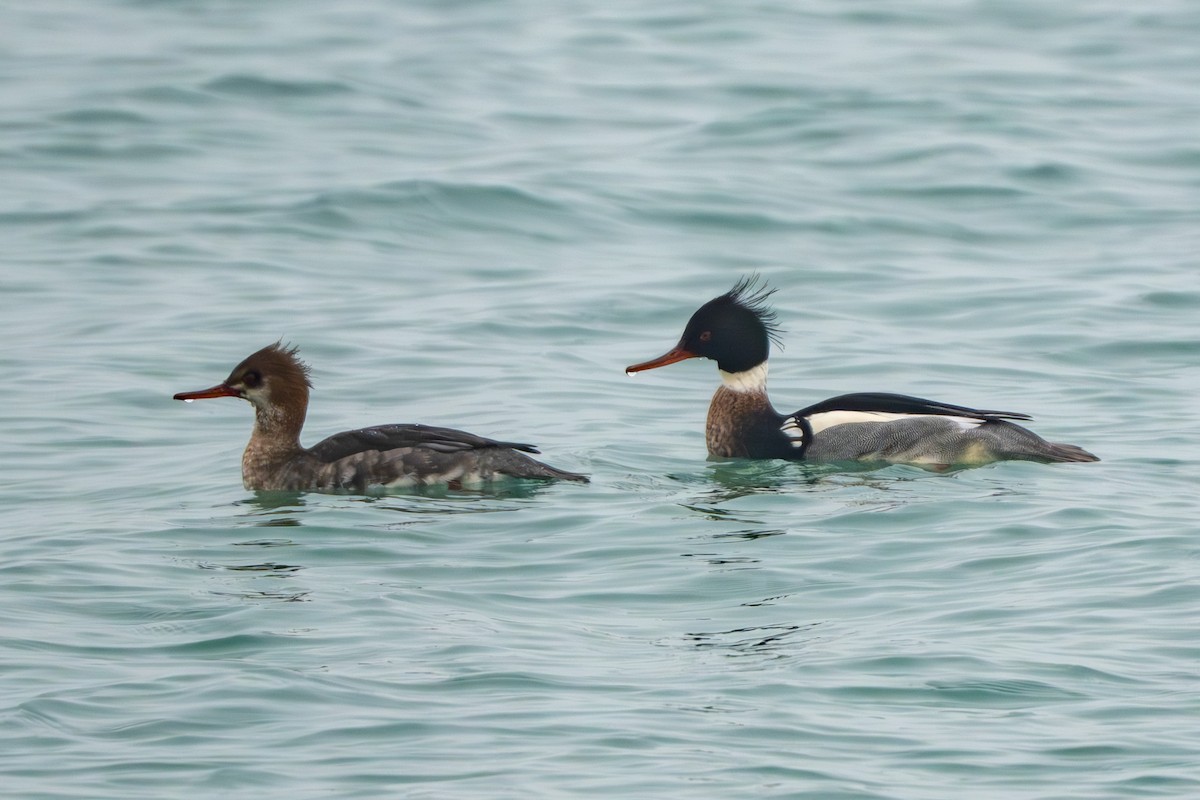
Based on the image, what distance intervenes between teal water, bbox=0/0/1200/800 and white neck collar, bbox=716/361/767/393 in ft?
1.36

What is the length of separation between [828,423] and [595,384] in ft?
7.96

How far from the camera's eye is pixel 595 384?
13086 mm

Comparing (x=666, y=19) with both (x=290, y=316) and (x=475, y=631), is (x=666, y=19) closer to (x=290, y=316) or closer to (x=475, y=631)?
(x=290, y=316)

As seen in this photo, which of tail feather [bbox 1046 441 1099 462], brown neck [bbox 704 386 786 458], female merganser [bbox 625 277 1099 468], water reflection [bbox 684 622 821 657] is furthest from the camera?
brown neck [bbox 704 386 786 458]

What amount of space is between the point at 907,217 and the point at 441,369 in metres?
6.19

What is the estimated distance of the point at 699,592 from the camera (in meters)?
8.33

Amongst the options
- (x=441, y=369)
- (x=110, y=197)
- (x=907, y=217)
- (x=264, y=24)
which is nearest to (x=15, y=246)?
(x=110, y=197)

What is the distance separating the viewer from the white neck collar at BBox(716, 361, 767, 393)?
11.6 meters

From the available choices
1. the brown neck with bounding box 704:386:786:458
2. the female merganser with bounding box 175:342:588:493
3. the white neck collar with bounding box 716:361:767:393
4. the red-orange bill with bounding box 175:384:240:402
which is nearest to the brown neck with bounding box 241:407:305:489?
the female merganser with bounding box 175:342:588:493

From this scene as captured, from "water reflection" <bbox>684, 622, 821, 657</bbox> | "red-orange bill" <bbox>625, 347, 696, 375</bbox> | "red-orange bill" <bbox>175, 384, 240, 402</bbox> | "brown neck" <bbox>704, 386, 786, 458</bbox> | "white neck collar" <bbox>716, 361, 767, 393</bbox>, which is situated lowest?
"brown neck" <bbox>704, 386, 786, 458</bbox>

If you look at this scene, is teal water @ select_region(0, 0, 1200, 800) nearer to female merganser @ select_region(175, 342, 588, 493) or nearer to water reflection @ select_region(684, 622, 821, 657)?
water reflection @ select_region(684, 622, 821, 657)

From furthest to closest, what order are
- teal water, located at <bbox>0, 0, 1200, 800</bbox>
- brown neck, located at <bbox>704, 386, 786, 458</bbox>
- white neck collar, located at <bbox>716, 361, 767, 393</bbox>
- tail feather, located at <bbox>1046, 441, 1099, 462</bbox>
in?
white neck collar, located at <bbox>716, 361, 767, 393</bbox> < brown neck, located at <bbox>704, 386, 786, 458</bbox> < tail feather, located at <bbox>1046, 441, 1099, 462</bbox> < teal water, located at <bbox>0, 0, 1200, 800</bbox>

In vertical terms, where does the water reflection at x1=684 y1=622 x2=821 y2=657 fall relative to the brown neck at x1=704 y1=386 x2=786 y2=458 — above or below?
above

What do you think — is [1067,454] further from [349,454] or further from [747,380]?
[349,454]
